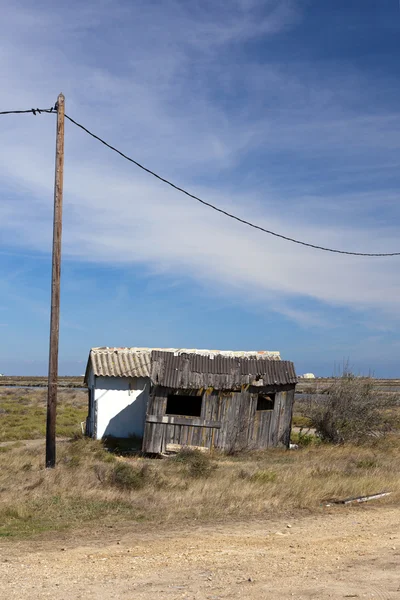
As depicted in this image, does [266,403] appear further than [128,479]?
Yes

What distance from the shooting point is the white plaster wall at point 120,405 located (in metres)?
24.6

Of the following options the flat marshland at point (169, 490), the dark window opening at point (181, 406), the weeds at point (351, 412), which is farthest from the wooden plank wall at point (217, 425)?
the dark window opening at point (181, 406)

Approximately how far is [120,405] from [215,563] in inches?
697

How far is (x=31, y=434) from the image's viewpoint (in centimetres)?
2719

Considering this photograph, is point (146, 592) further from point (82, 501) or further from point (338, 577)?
point (82, 501)

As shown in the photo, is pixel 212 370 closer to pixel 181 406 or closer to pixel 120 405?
pixel 120 405

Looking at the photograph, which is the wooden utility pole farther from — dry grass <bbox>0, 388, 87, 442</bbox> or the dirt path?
dry grass <bbox>0, 388, 87, 442</bbox>

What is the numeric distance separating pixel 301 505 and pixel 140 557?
4313mm

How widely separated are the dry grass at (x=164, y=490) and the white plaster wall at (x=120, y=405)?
790cm

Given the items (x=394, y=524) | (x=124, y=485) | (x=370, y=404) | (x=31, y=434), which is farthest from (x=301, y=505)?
(x=31, y=434)

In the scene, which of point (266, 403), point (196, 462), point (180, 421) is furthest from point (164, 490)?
point (266, 403)

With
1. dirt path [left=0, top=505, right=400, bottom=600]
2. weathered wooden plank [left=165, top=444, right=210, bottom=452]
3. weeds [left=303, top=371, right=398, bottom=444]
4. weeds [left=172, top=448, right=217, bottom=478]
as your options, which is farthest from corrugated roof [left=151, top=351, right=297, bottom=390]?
dirt path [left=0, top=505, right=400, bottom=600]

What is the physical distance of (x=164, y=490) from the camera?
1220 cm

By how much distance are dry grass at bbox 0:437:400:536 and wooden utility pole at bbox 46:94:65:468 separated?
0.74 metres
